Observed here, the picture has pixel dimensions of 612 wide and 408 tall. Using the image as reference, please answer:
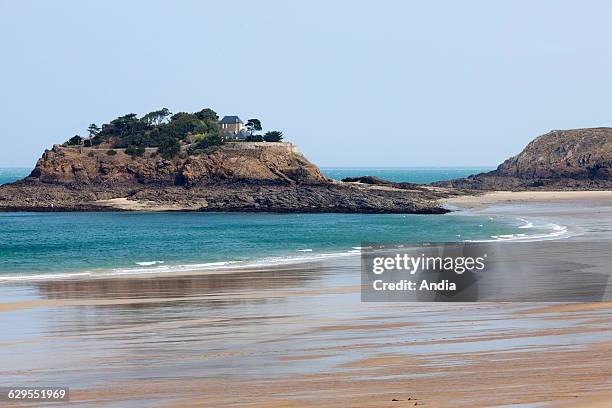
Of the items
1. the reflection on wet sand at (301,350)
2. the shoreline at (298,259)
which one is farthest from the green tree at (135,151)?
the reflection on wet sand at (301,350)

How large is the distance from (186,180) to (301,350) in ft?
244

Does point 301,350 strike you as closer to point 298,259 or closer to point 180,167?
point 298,259

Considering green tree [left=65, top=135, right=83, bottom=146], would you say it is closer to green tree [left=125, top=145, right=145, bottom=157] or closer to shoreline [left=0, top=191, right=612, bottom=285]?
green tree [left=125, top=145, right=145, bottom=157]

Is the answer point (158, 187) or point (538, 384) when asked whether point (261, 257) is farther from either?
point (158, 187)

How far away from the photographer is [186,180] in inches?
3452

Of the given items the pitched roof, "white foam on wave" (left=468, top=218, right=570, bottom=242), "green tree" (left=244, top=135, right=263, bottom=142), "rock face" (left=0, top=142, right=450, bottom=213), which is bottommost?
"white foam on wave" (left=468, top=218, right=570, bottom=242)

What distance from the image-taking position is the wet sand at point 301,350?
11469mm

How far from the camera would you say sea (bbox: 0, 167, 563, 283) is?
35.0 metres

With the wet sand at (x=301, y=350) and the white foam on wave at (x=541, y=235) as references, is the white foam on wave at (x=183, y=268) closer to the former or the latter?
the wet sand at (x=301, y=350)

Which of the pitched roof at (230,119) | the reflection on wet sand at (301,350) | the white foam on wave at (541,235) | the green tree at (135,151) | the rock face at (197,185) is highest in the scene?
the pitched roof at (230,119)

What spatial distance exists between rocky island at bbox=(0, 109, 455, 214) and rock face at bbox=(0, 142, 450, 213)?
9 cm

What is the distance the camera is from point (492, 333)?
15.6 meters

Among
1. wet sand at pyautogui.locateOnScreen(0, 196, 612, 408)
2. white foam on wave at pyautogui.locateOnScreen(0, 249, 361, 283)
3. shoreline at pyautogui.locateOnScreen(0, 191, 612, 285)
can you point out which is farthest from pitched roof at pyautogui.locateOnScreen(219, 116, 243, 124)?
wet sand at pyautogui.locateOnScreen(0, 196, 612, 408)

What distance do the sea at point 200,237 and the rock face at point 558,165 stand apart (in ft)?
154
